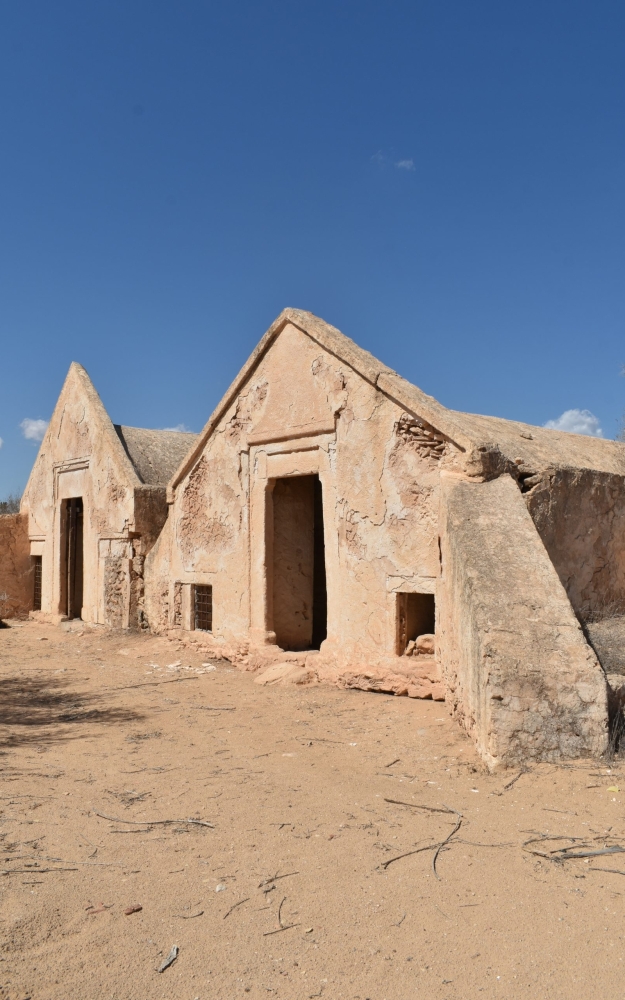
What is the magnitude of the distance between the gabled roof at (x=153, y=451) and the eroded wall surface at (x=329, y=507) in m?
2.24

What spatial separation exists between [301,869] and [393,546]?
4.50 meters

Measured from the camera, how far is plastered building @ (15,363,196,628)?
12.1 m

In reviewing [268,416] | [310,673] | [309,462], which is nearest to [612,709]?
[310,673]

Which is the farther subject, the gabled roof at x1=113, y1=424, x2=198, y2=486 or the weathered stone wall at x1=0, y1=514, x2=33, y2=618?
the weathered stone wall at x1=0, y1=514, x2=33, y2=618

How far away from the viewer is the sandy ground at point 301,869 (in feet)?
8.75

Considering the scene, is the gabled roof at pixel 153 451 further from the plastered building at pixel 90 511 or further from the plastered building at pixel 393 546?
the plastered building at pixel 393 546

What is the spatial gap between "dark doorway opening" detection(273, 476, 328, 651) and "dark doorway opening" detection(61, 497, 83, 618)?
20.8ft

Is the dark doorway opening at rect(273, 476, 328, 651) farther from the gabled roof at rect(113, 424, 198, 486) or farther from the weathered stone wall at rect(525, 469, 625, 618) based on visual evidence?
the gabled roof at rect(113, 424, 198, 486)

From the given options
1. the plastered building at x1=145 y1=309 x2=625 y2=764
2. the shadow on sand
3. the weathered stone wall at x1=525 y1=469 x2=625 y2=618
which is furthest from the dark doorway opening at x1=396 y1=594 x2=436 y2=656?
the shadow on sand

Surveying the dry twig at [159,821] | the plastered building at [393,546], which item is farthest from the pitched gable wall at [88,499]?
the dry twig at [159,821]

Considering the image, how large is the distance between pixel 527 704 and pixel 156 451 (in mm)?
10308

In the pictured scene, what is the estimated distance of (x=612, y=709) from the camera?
487 centimetres

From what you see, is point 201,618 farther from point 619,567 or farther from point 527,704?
point 527,704

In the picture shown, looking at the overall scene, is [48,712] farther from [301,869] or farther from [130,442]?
[130,442]
